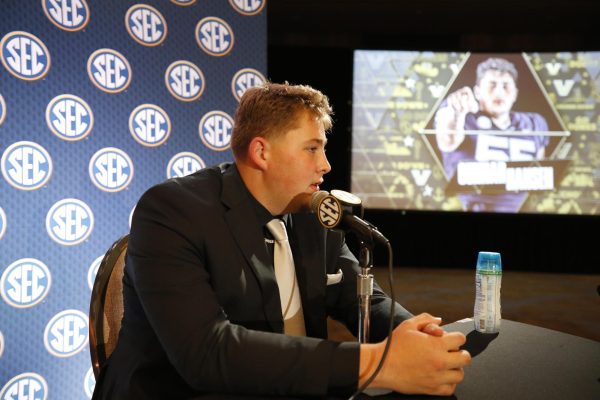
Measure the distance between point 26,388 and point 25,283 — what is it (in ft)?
1.27

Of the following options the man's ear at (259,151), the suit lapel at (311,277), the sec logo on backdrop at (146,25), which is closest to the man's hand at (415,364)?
the suit lapel at (311,277)

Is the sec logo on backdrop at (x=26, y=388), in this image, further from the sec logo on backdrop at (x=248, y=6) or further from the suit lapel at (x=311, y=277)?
the sec logo on backdrop at (x=248, y=6)

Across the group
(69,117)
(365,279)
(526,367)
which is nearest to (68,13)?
(69,117)

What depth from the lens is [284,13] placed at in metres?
6.56

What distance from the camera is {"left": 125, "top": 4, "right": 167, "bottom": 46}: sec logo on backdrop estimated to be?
7.11ft

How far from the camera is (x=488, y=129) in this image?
21.1ft

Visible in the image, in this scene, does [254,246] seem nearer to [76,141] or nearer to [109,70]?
[76,141]

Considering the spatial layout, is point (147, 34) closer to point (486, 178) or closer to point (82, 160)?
point (82, 160)

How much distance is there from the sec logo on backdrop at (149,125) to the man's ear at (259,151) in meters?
1.07

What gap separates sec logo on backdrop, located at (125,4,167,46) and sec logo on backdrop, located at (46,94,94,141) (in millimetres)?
352

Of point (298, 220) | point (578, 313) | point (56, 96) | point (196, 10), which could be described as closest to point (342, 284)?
point (298, 220)

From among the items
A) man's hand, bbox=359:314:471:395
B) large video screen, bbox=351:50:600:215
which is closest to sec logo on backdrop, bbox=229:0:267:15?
man's hand, bbox=359:314:471:395

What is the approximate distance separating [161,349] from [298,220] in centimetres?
47

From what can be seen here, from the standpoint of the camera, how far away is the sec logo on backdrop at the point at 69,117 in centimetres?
201
